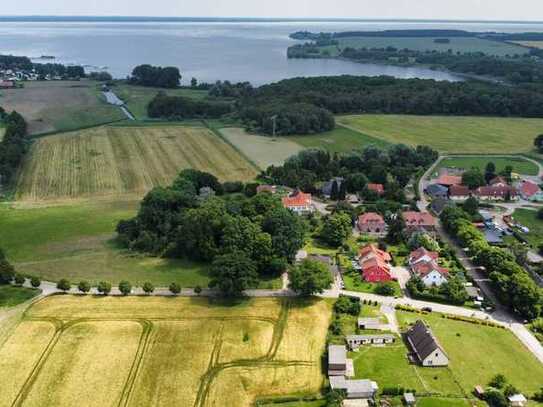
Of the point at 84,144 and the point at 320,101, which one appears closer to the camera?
the point at 84,144

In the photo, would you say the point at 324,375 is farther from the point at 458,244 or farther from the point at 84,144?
the point at 84,144

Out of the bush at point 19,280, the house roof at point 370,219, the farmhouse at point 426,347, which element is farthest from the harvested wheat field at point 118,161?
the farmhouse at point 426,347

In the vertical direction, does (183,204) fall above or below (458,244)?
above

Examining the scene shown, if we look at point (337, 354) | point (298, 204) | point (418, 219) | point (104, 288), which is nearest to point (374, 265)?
point (418, 219)

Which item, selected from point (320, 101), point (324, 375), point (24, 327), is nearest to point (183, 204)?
point (24, 327)

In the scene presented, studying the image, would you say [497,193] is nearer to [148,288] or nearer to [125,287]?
[148,288]

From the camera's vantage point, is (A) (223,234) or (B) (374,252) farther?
(B) (374,252)
